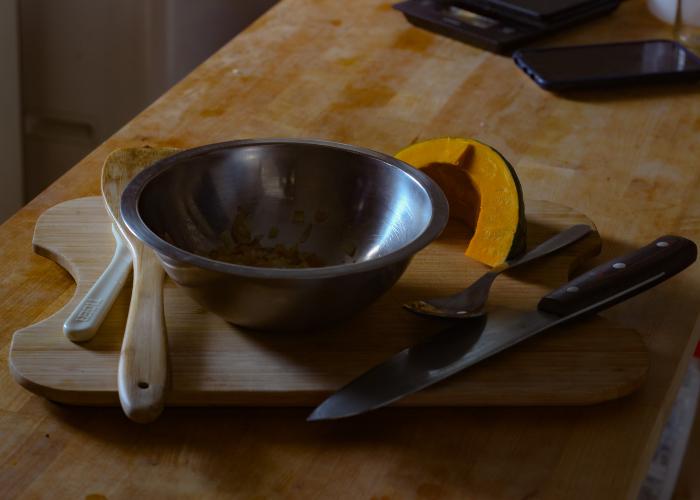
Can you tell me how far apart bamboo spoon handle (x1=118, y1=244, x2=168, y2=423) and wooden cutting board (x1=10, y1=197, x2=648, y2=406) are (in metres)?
0.02

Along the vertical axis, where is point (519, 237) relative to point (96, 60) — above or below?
above

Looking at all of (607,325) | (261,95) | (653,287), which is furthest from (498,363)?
(261,95)

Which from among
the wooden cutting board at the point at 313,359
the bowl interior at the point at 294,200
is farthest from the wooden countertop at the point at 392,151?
the bowl interior at the point at 294,200

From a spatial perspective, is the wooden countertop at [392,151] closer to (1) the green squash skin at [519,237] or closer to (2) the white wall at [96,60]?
(1) the green squash skin at [519,237]

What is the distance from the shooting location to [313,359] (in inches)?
29.5

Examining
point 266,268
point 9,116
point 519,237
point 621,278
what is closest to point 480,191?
point 519,237

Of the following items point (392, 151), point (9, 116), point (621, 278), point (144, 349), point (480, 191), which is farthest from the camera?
point (9, 116)

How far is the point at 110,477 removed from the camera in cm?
66

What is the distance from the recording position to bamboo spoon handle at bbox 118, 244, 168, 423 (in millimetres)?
664

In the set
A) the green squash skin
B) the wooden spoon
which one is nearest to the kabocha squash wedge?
the green squash skin

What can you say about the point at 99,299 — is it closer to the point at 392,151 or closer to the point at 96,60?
the point at 392,151

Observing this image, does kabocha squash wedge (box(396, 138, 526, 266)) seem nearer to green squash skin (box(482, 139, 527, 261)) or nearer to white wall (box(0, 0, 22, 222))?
green squash skin (box(482, 139, 527, 261))

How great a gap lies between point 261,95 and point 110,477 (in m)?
0.72

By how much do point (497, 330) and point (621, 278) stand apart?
0.38ft
